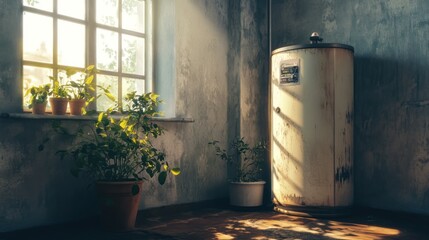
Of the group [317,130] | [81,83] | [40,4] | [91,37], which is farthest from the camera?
[317,130]

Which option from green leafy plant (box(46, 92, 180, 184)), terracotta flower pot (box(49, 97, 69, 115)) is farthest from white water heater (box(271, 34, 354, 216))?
terracotta flower pot (box(49, 97, 69, 115))

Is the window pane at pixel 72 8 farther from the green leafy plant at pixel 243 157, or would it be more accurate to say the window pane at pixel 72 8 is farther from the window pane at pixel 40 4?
the green leafy plant at pixel 243 157

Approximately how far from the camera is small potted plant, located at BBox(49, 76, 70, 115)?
132 inches

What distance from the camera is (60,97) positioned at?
11.0ft

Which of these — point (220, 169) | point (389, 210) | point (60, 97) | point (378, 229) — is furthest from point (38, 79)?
point (389, 210)

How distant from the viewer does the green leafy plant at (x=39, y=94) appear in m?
3.22

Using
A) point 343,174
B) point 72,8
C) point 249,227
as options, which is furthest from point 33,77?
point 343,174

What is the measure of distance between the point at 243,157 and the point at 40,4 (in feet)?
7.89

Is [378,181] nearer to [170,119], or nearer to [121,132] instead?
[170,119]

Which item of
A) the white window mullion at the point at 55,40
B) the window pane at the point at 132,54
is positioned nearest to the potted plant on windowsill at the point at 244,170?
the window pane at the point at 132,54

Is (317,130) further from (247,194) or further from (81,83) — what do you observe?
(81,83)

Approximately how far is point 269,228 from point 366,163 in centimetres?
127

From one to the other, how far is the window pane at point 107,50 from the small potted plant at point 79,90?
0.28 meters

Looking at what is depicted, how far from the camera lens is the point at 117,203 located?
327 cm
